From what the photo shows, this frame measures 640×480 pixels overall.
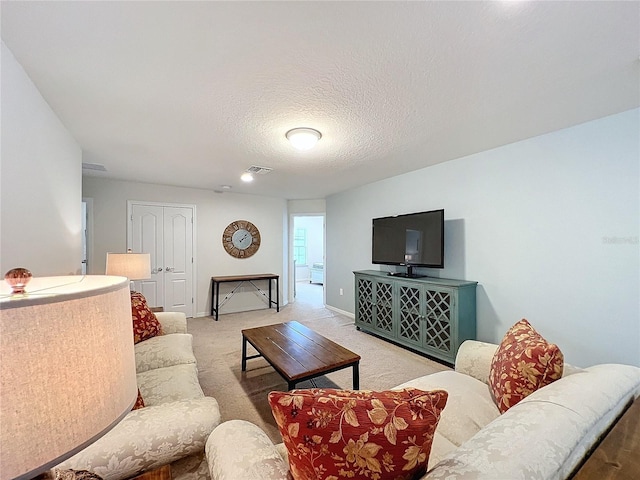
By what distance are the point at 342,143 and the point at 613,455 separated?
263 centimetres

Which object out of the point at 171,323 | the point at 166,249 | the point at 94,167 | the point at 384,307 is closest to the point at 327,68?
the point at 171,323

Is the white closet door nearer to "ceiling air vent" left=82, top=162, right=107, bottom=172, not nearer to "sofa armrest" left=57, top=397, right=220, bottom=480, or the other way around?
"ceiling air vent" left=82, top=162, right=107, bottom=172

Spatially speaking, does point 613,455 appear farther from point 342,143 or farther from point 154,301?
point 154,301

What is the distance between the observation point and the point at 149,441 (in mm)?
1164

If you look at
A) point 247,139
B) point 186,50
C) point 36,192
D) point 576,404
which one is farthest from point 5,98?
point 576,404

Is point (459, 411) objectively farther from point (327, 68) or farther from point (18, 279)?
point (327, 68)

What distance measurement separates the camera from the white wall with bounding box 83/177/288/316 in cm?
436

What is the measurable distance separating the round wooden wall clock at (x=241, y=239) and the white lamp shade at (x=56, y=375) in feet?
16.7

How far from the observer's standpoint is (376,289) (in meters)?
4.02

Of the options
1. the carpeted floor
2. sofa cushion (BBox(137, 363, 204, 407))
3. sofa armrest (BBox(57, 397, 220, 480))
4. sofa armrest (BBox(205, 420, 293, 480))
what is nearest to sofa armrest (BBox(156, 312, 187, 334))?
the carpeted floor

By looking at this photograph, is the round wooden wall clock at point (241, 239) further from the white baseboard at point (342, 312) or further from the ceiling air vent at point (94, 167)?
the ceiling air vent at point (94, 167)

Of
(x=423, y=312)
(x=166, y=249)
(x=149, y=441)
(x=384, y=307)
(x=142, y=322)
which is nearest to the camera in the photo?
(x=149, y=441)

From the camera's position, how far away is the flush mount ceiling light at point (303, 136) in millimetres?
2416

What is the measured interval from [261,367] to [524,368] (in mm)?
2500
